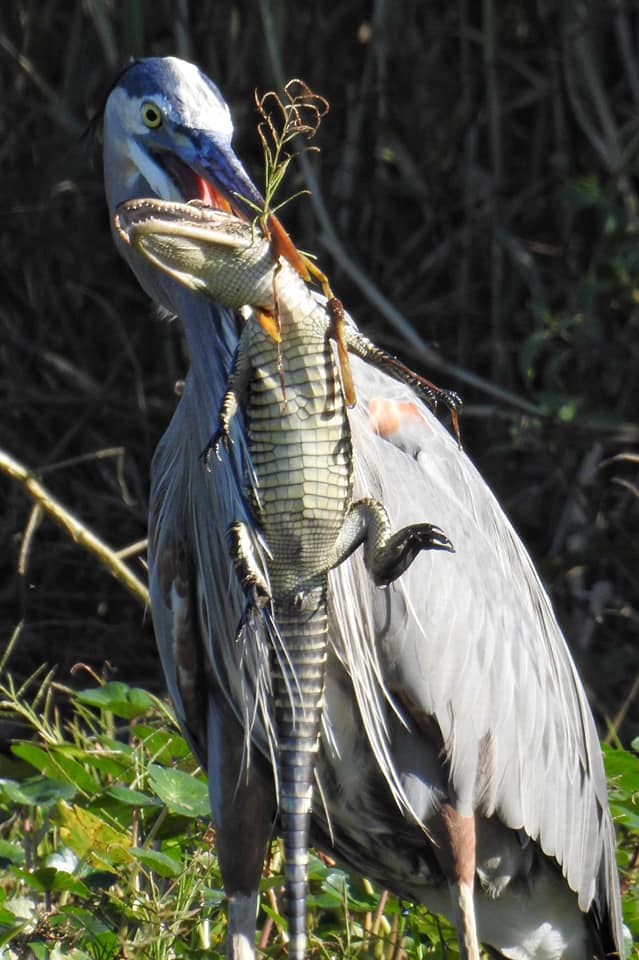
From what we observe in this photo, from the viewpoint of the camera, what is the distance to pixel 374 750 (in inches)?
83.5

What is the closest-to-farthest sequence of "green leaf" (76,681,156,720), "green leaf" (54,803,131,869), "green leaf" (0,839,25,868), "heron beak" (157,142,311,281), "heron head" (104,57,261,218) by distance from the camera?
"heron beak" (157,142,311,281) → "heron head" (104,57,261,218) → "green leaf" (54,803,131,869) → "green leaf" (0,839,25,868) → "green leaf" (76,681,156,720)

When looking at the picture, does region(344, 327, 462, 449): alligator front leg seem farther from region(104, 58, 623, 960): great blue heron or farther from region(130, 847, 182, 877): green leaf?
region(130, 847, 182, 877): green leaf

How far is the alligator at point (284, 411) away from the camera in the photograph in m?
1.50

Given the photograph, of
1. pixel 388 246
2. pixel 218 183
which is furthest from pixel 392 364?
pixel 388 246

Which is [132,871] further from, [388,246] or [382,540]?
[388,246]

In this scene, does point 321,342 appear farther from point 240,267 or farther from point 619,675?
point 619,675

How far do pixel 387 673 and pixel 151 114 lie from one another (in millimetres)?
851

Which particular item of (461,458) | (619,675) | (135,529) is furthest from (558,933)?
(135,529)

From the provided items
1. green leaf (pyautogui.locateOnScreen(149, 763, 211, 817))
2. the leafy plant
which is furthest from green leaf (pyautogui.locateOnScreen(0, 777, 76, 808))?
green leaf (pyautogui.locateOnScreen(149, 763, 211, 817))

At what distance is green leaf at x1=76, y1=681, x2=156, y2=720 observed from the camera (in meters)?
2.61

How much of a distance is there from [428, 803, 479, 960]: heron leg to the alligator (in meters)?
0.56

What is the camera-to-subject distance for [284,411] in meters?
1.57

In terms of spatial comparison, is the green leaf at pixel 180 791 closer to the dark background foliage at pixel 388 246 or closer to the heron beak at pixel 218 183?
the heron beak at pixel 218 183

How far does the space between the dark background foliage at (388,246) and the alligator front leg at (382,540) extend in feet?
8.43
